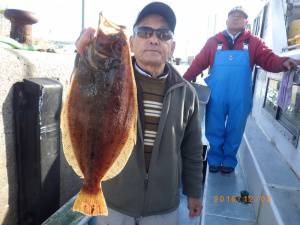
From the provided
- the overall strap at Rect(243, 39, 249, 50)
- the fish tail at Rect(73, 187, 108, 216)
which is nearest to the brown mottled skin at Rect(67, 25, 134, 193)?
the fish tail at Rect(73, 187, 108, 216)

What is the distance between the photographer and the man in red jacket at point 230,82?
4.29 metres

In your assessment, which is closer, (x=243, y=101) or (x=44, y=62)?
(x=44, y=62)

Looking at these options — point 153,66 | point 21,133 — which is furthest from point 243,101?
point 21,133

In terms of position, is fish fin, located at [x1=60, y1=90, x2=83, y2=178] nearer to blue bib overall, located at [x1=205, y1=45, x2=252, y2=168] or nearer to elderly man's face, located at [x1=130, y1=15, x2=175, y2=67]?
elderly man's face, located at [x1=130, y1=15, x2=175, y2=67]

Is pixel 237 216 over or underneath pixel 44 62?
underneath

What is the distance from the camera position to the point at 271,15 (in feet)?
19.7

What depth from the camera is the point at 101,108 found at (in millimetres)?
1588

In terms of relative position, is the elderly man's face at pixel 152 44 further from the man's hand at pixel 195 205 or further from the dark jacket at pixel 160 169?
the man's hand at pixel 195 205

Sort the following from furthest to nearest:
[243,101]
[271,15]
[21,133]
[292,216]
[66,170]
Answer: [271,15] → [243,101] → [66,170] → [21,133] → [292,216]

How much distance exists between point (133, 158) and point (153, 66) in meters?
0.65

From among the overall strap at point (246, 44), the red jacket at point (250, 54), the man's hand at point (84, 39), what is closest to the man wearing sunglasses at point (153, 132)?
the man's hand at point (84, 39)

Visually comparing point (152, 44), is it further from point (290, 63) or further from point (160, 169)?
point (290, 63)

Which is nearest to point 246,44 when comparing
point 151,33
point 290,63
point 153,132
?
point 290,63

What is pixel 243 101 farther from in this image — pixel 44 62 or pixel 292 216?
pixel 44 62
